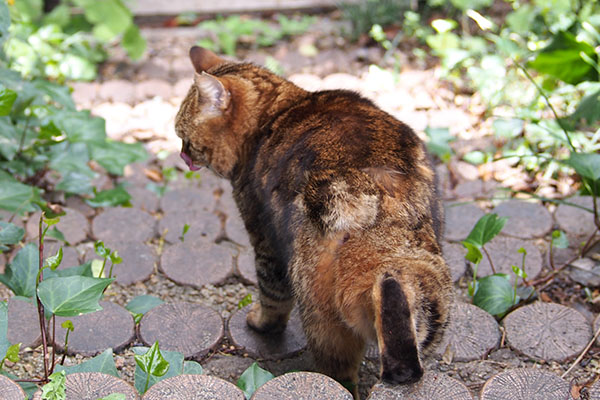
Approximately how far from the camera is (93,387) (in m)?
1.53

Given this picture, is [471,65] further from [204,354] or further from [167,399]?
[167,399]

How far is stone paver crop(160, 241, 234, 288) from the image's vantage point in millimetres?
2682

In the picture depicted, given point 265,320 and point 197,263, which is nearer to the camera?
point 265,320

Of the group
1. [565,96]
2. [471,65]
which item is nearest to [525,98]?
[565,96]

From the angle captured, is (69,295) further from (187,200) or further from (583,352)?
(583,352)

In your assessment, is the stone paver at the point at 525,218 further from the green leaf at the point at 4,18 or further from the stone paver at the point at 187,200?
the green leaf at the point at 4,18

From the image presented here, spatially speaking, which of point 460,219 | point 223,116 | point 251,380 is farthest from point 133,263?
point 460,219

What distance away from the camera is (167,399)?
1.52m

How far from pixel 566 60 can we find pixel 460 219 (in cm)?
90

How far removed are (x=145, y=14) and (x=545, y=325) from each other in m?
4.02

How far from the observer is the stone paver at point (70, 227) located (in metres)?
2.85

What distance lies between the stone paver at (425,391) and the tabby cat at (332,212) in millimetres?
34

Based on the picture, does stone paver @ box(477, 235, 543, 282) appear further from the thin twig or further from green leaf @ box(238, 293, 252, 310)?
green leaf @ box(238, 293, 252, 310)

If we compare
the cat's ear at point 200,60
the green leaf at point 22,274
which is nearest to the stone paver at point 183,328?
the green leaf at point 22,274
